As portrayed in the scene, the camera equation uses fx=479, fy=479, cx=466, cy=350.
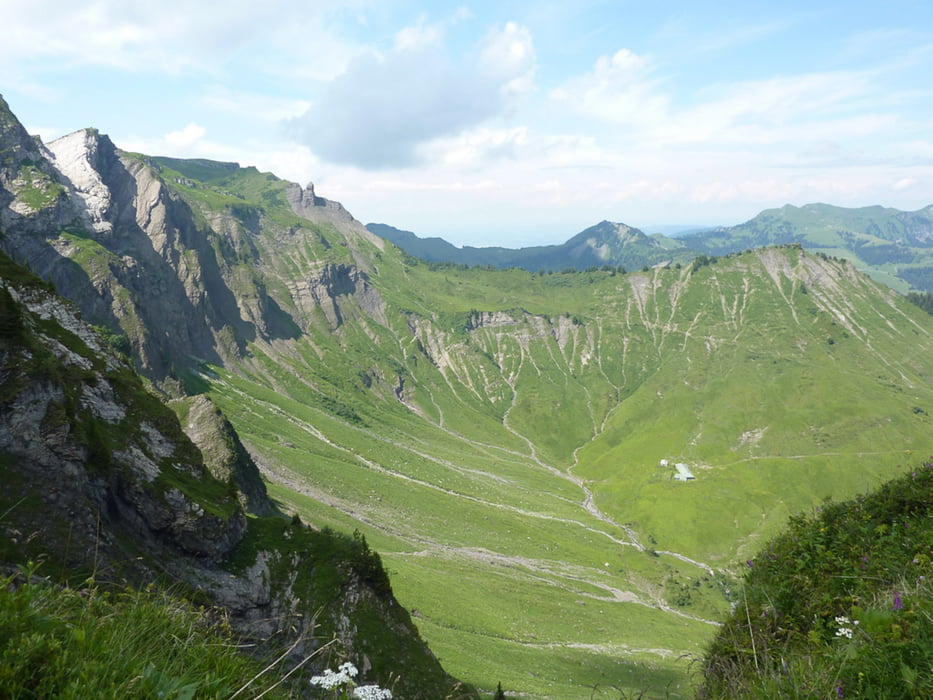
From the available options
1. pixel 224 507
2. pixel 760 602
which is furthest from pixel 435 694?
pixel 760 602

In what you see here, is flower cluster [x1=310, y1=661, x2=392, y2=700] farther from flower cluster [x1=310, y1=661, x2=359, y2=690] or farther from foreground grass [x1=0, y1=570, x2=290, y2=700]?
foreground grass [x1=0, y1=570, x2=290, y2=700]

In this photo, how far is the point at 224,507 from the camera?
40.8 meters

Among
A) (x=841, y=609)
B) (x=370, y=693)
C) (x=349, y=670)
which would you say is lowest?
(x=841, y=609)

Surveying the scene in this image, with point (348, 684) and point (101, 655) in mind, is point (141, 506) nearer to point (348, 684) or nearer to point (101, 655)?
point (348, 684)

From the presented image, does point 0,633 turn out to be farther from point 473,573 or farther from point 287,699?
point 473,573

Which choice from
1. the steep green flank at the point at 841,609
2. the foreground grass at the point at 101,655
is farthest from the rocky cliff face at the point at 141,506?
the steep green flank at the point at 841,609

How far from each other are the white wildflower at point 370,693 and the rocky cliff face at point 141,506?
78.0 ft

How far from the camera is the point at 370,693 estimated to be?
4906 mm

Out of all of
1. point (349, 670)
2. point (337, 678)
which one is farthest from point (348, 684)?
point (337, 678)

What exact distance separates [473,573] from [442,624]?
130ft

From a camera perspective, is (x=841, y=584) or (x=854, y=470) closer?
(x=841, y=584)

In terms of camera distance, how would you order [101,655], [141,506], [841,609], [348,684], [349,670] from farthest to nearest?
[141,506] < [841,609] < [348,684] < [349,670] < [101,655]

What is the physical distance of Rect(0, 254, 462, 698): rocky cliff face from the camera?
26359 millimetres

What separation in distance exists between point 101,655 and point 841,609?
10.6m
